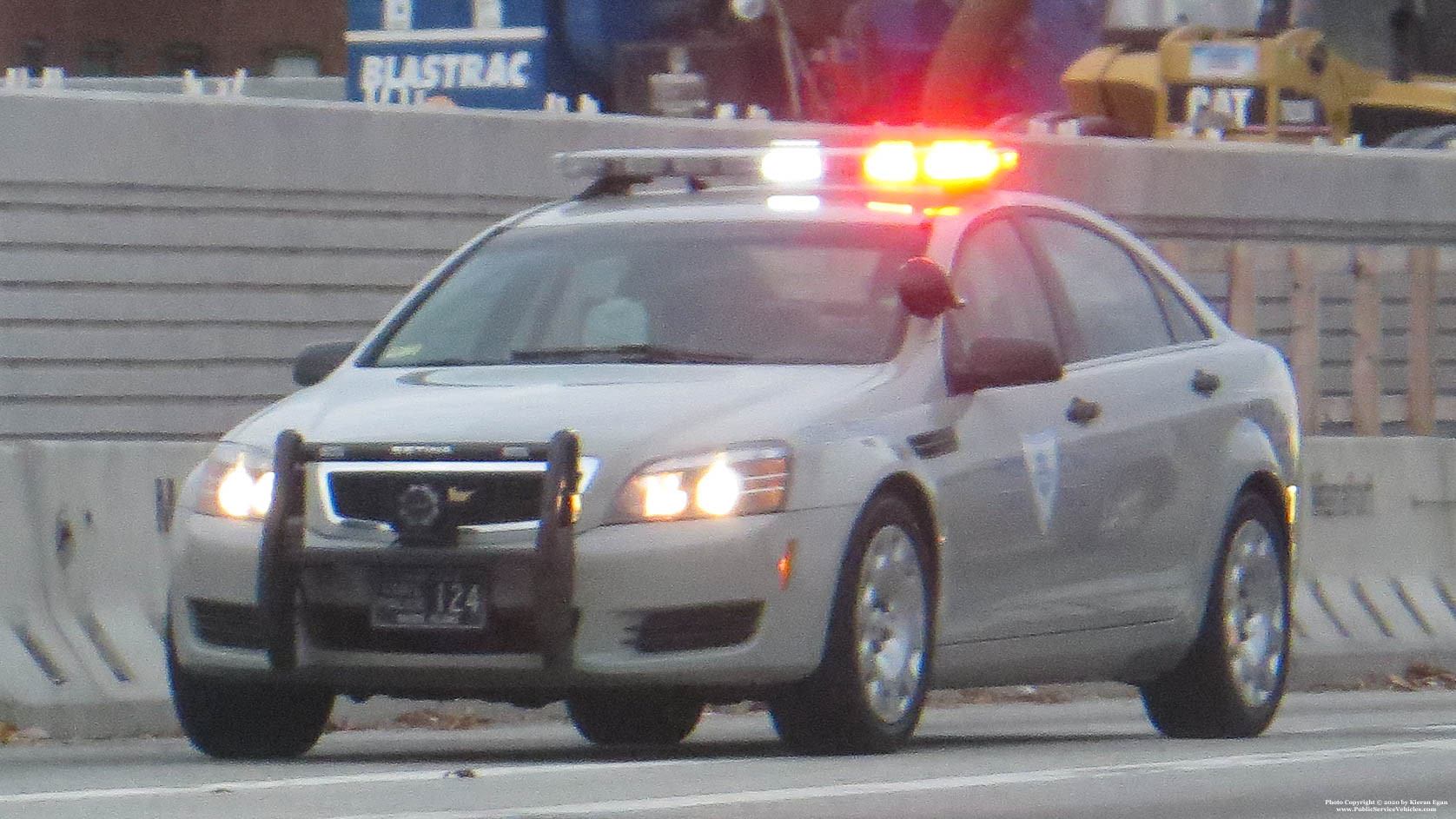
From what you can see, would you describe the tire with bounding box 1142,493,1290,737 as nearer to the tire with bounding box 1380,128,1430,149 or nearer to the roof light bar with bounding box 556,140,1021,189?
the roof light bar with bounding box 556,140,1021,189

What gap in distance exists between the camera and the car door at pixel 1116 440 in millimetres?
9867

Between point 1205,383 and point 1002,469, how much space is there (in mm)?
1336

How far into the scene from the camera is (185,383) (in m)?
15.0

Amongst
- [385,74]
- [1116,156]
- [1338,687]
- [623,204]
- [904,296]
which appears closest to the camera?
[904,296]

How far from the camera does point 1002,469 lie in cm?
942

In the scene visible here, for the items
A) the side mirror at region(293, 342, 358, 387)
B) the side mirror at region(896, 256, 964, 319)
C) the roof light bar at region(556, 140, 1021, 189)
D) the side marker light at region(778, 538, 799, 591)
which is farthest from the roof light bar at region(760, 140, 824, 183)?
the side marker light at region(778, 538, 799, 591)

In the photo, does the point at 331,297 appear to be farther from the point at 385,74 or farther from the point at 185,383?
the point at 385,74

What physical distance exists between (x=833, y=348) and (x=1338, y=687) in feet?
17.4

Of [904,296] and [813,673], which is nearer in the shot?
[813,673]

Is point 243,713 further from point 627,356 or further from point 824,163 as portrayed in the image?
point 824,163

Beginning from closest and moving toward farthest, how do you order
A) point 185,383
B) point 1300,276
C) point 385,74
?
point 185,383, point 1300,276, point 385,74

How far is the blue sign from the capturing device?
30.8 meters

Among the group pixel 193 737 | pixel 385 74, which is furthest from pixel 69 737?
pixel 385 74

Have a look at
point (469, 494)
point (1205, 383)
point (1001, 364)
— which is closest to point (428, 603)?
point (469, 494)
